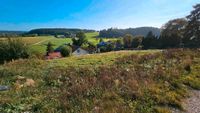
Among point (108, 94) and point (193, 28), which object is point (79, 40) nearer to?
point (193, 28)

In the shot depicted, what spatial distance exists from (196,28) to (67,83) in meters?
43.4

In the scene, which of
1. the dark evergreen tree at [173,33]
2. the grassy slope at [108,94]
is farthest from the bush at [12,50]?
the dark evergreen tree at [173,33]

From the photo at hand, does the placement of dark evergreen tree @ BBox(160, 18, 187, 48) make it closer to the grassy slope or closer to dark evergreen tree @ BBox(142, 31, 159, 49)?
dark evergreen tree @ BBox(142, 31, 159, 49)

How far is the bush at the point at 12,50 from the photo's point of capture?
3694 cm

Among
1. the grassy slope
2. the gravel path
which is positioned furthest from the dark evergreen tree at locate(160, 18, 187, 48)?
the gravel path

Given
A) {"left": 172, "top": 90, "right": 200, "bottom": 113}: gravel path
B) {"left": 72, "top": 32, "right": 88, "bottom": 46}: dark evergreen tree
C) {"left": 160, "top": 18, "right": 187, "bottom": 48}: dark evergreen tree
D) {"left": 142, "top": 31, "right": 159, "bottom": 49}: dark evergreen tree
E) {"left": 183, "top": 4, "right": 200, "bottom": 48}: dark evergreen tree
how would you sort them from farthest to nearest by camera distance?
1. {"left": 72, "top": 32, "right": 88, "bottom": 46}: dark evergreen tree
2. {"left": 142, "top": 31, "right": 159, "bottom": 49}: dark evergreen tree
3. {"left": 160, "top": 18, "right": 187, "bottom": 48}: dark evergreen tree
4. {"left": 183, "top": 4, "right": 200, "bottom": 48}: dark evergreen tree
5. {"left": 172, "top": 90, "right": 200, "bottom": 113}: gravel path

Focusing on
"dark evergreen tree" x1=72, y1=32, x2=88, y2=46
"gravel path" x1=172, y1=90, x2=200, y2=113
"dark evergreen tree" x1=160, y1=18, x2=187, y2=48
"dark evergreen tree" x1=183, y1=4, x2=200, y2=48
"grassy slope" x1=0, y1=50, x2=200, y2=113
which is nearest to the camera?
"grassy slope" x1=0, y1=50, x2=200, y2=113

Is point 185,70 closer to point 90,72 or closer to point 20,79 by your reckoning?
point 90,72

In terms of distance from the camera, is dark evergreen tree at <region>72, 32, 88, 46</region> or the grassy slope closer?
the grassy slope

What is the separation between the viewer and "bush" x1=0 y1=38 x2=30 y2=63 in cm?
3694

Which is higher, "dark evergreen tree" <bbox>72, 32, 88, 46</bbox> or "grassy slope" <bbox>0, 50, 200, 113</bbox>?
"grassy slope" <bbox>0, 50, 200, 113</bbox>

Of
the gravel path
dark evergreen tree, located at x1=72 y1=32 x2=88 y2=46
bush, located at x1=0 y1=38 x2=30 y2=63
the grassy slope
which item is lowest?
dark evergreen tree, located at x1=72 y1=32 x2=88 y2=46

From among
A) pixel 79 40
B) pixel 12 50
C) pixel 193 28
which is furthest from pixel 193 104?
pixel 79 40

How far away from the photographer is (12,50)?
37531 mm
